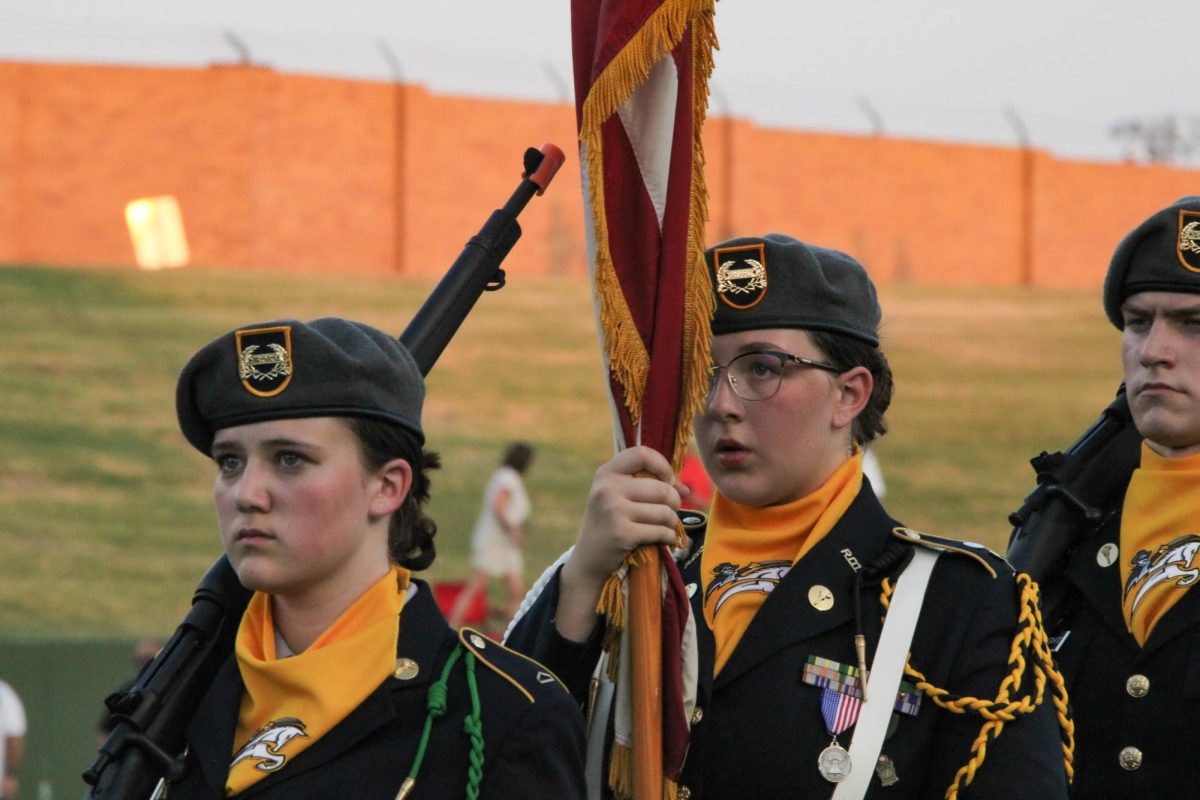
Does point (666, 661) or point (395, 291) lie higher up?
point (395, 291)

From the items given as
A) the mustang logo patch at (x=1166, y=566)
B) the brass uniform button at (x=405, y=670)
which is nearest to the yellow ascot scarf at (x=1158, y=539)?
the mustang logo patch at (x=1166, y=566)

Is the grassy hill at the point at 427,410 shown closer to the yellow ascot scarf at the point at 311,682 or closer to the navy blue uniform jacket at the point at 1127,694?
the navy blue uniform jacket at the point at 1127,694

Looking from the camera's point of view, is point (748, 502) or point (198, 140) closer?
point (748, 502)

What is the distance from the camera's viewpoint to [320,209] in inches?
1128

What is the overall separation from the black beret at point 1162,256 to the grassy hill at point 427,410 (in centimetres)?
1550

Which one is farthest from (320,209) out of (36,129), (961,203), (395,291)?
(961,203)

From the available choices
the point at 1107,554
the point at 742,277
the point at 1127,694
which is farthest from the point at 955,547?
the point at 1107,554

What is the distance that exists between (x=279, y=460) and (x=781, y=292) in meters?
1.02

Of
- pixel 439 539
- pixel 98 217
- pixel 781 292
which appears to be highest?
pixel 98 217

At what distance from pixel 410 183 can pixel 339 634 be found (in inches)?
1048

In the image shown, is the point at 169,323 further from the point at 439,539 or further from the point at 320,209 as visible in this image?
the point at 439,539

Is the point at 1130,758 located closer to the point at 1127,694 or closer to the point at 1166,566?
the point at 1127,694

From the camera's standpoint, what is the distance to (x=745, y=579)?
142 inches

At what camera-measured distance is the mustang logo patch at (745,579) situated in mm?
3574
